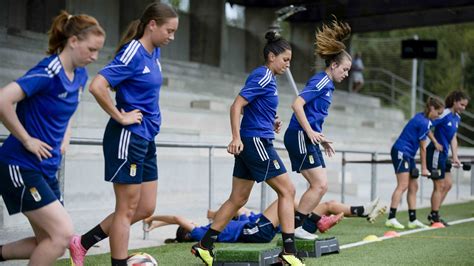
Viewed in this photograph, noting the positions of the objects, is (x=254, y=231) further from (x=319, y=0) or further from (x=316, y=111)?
(x=319, y=0)

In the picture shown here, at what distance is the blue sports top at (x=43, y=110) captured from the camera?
5086 millimetres

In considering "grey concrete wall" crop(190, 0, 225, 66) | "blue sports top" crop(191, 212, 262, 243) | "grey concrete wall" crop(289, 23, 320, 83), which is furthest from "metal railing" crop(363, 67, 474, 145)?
"blue sports top" crop(191, 212, 262, 243)

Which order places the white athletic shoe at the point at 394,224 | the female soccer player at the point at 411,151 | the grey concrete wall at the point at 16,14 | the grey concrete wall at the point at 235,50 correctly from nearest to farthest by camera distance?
the white athletic shoe at the point at 394,224 < the female soccer player at the point at 411,151 < the grey concrete wall at the point at 16,14 < the grey concrete wall at the point at 235,50

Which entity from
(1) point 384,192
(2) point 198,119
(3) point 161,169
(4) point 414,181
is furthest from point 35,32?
(4) point 414,181

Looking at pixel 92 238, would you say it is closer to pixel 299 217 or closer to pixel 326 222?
pixel 299 217

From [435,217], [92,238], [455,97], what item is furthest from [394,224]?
[92,238]

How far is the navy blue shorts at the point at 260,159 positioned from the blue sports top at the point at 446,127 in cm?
588

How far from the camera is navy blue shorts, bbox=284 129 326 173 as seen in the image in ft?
27.5

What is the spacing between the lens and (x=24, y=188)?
5074 mm

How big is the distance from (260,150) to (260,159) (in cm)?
8

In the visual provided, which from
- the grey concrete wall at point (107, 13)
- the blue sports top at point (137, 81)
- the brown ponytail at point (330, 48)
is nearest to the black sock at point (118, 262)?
the blue sports top at point (137, 81)

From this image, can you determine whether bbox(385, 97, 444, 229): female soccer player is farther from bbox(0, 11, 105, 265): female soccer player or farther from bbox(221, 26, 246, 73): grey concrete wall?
bbox(221, 26, 246, 73): grey concrete wall

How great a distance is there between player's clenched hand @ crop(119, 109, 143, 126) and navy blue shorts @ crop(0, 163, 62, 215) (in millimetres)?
936

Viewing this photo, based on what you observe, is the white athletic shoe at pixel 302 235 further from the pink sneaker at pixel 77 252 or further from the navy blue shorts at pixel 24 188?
the navy blue shorts at pixel 24 188
